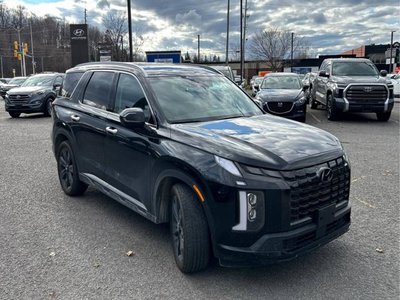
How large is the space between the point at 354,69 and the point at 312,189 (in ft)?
39.7

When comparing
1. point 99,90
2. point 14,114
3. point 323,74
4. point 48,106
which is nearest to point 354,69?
point 323,74

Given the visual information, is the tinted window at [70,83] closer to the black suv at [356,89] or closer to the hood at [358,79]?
the black suv at [356,89]

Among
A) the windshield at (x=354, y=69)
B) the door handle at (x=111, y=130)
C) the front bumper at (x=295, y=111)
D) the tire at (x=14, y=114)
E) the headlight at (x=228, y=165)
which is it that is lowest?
the tire at (x=14, y=114)

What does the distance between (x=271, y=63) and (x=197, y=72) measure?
59.4 meters

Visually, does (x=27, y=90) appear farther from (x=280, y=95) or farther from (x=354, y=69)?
(x=354, y=69)

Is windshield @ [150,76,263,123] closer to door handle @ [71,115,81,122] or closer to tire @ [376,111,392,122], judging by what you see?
door handle @ [71,115,81,122]

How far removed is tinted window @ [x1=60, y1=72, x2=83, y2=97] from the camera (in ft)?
18.6

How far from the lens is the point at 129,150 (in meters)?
4.17

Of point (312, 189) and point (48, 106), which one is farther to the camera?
point (48, 106)

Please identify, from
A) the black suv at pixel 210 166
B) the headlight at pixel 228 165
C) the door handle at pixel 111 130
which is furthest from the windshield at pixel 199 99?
the headlight at pixel 228 165

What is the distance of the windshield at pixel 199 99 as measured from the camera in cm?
408

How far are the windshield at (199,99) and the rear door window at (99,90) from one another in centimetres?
79

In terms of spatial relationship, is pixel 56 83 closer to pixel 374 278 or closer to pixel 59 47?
pixel 374 278

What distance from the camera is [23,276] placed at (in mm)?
3547
